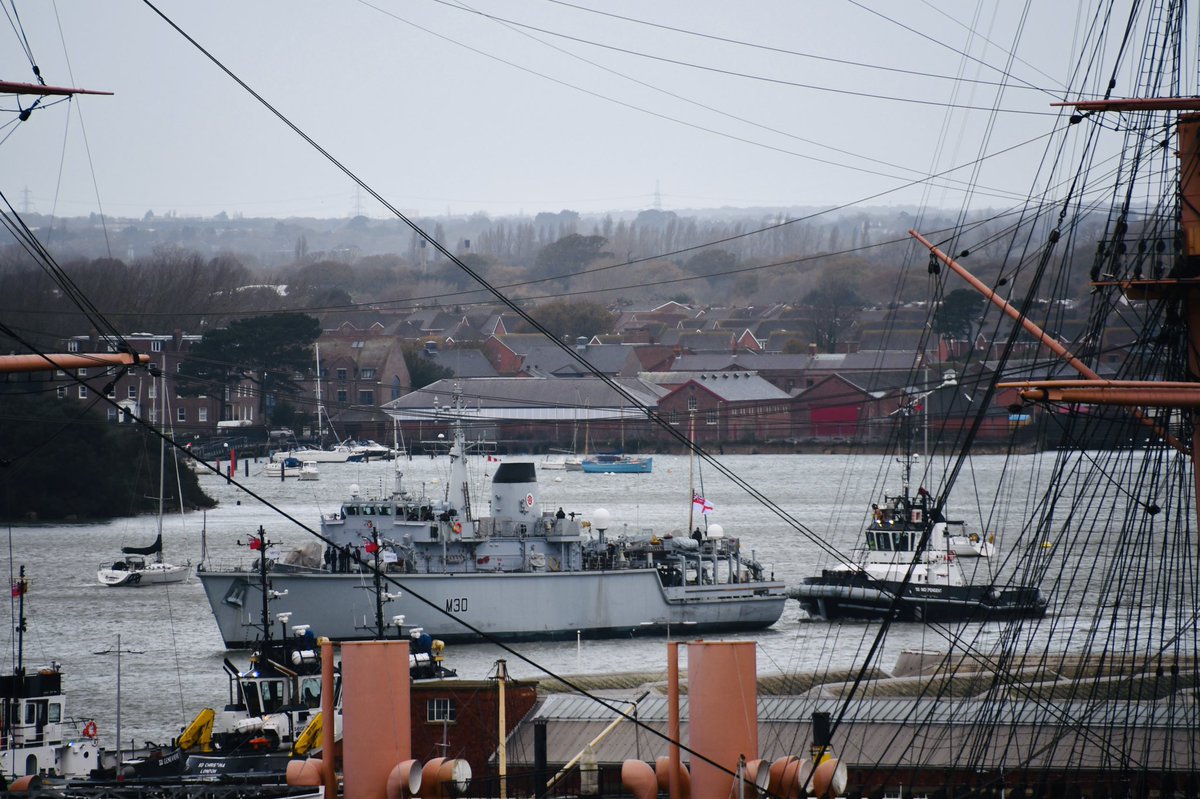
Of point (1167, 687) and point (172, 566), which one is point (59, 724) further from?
point (172, 566)

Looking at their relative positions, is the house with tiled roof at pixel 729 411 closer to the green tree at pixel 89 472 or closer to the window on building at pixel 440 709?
the green tree at pixel 89 472

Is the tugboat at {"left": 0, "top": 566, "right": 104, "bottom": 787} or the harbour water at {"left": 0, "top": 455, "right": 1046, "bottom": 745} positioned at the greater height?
the tugboat at {"left": 0, "top": 566, "right": 104, "bottom": 787}

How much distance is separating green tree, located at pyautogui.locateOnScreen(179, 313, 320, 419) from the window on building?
59.3 meters

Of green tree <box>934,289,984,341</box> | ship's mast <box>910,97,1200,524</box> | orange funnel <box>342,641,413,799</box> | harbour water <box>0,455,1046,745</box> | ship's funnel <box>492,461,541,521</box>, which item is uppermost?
green tree <box>934,289,984,341</box>

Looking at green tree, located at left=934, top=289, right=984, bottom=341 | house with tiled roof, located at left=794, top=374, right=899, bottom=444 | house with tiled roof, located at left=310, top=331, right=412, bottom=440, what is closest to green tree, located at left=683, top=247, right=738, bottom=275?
house with tiled roof, located at left=310, top=331, right=412, bottom=440

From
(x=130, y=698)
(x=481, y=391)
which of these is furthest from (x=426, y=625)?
(x=481, y=391)

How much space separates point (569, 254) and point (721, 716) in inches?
6995

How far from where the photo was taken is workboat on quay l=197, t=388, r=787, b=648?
32.4 m

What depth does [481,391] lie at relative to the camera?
342 ft

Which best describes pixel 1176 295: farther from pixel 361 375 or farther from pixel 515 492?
pixel 361 375

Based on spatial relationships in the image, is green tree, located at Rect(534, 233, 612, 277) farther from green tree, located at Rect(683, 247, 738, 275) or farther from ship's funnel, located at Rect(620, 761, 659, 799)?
ship's funnel, located at Rect(620, 761, 659, 799)

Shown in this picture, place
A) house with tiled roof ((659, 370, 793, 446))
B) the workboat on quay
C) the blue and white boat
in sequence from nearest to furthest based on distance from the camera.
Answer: the workboat on quay
the blue and white boat
house with tiled roof ((659, 370, 793, 446))

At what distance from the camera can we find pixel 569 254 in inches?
7244

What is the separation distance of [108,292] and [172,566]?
3889 centimetres
